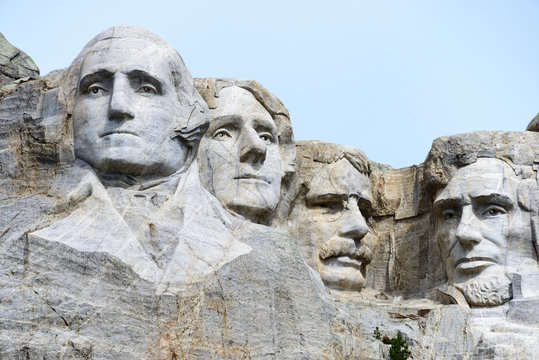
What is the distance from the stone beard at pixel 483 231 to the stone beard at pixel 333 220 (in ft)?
3.55

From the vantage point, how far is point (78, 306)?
1794cm

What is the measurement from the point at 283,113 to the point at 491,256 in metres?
3.13

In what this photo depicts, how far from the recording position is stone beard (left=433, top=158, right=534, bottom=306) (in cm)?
2128

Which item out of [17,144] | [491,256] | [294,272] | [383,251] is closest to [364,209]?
[383,251]

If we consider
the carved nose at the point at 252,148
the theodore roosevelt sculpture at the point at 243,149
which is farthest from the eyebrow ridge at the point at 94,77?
the carved nose at the point at 252,148

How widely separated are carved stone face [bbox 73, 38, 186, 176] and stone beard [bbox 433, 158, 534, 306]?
3929 mm

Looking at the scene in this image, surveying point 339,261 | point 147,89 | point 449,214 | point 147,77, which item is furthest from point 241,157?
point 449,214

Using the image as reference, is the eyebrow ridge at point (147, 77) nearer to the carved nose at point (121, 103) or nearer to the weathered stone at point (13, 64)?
the carved nose at point (121, 103)

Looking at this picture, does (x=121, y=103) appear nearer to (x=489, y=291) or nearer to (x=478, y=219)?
(x=478, y=219)

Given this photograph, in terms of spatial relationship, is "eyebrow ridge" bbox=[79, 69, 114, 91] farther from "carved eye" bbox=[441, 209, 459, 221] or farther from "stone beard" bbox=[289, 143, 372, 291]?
"carved eye" bbox=[441, 209, 459, 221]

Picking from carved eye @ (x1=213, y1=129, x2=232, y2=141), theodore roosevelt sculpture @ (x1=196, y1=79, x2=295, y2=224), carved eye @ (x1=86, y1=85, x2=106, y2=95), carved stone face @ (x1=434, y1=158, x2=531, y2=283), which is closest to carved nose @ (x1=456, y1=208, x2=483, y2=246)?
carved stone face @ (x1=434, y1=158, x2=531, y2=283)

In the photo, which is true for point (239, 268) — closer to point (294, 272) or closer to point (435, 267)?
point (294, 272)

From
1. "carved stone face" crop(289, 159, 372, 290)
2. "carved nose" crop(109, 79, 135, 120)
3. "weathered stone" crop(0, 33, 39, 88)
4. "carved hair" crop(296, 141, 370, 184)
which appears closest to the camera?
"carved nose" crop(109, 79, 135, 120)

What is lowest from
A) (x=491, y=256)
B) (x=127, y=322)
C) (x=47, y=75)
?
(x=127, y=322)
